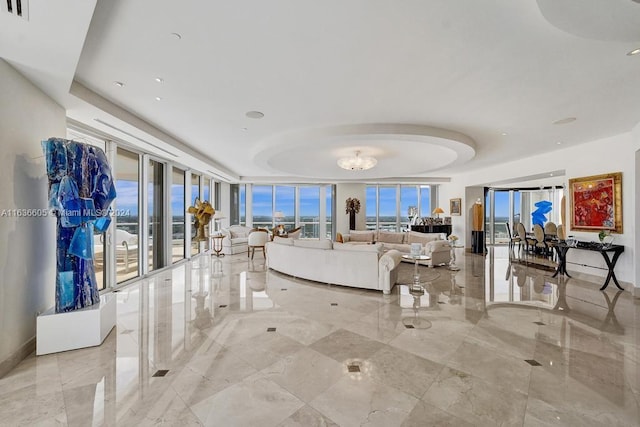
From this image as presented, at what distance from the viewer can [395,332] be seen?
3318 mm

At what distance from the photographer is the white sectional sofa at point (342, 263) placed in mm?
5039

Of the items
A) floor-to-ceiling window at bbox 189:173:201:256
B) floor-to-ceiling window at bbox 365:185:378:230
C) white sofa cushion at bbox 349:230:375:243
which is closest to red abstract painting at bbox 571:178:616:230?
white sofa cushion at bbox 349:230:375:243

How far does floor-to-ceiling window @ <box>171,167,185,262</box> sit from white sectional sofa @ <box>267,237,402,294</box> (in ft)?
11.8

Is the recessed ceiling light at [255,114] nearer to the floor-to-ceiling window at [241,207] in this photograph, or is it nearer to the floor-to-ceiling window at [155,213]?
the floor-to-ceiling window at [155,213]

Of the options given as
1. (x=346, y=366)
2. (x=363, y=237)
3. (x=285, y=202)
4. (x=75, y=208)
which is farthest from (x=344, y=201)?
(x=75, y=208)

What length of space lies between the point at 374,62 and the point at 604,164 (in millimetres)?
5920

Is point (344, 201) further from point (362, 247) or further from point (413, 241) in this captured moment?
point (362, 247)

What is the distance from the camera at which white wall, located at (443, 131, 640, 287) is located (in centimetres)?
505

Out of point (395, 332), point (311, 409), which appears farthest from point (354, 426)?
point (395, 332)

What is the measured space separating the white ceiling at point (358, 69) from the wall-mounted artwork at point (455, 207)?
551 centimetres

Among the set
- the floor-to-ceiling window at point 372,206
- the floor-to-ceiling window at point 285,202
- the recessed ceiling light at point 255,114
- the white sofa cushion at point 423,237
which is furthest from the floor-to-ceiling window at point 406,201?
the recessed ceiling light at point 255,114

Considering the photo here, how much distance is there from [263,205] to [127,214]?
7.15 m

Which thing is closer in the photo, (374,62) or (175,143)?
(374,62)

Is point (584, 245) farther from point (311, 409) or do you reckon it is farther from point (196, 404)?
point (196, 404)
